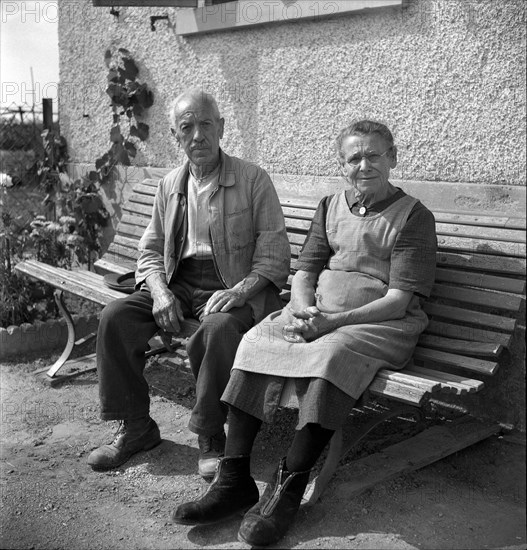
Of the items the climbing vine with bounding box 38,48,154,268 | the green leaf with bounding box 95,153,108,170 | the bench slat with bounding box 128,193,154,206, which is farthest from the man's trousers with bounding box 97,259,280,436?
the green leaf with bounding box 95,153,108,170

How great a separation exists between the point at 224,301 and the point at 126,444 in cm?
81

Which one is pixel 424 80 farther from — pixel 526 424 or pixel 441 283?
pixel 526 424

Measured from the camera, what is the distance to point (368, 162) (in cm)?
341

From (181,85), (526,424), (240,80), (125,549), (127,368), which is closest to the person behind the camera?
(125,549)

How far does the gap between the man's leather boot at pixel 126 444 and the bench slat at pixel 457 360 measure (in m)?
1.29

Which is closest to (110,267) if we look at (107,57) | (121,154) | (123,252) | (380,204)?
(123,252)

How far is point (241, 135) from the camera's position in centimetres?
511

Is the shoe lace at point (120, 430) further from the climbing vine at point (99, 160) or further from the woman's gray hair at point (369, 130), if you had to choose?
the climbing vine at point (99, 160)

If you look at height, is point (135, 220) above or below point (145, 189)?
below

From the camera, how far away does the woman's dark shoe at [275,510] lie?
285cm

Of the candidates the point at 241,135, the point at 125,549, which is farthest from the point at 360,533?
the point at 241,135

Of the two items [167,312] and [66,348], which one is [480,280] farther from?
[66,348]

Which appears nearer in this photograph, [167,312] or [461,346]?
[461,346]

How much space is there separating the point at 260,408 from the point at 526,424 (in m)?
1.61
